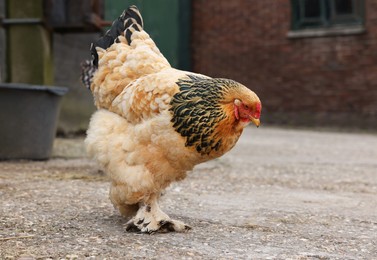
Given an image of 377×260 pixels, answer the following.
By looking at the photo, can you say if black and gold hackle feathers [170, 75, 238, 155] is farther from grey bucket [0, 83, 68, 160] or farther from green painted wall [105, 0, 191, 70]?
green painted wall [105, 0, 191, 70]

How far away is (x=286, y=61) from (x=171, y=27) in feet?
8.82

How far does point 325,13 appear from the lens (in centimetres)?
1233

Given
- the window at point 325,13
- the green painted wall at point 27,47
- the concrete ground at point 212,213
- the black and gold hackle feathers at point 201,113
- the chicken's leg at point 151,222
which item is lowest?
the concrete ground at point 212,213

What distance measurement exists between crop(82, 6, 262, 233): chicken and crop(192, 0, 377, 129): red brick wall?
31.0ft

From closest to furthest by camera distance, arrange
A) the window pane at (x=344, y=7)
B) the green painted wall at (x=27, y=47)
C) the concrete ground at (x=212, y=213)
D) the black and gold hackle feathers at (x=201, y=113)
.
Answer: the concrete ground at (x=212, y=213) < the black and gold hackle feathers at (x=201, y=113) < the green painted wall at (x=27, y=47) < the window pane at (x=344, y=7)

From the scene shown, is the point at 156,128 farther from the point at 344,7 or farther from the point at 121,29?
the point at 344,7

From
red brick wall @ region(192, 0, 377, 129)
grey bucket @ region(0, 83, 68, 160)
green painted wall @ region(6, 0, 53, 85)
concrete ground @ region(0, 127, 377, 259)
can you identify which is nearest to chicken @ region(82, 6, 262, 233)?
concrete ground @ region(0, 127, 377, 259)

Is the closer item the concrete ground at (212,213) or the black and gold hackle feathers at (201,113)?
the concrete ground at (212,213)

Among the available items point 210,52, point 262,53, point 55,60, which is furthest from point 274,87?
point 55,60

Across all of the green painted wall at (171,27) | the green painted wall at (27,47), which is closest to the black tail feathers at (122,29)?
the green painted wall at (27,47)

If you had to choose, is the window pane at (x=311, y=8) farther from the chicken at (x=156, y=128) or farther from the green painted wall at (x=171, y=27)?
the chicken at (x=156, y=128)

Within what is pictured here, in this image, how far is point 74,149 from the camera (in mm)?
6414

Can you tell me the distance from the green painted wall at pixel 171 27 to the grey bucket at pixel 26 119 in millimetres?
7307

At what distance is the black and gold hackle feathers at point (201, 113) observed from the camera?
8.98 ft
